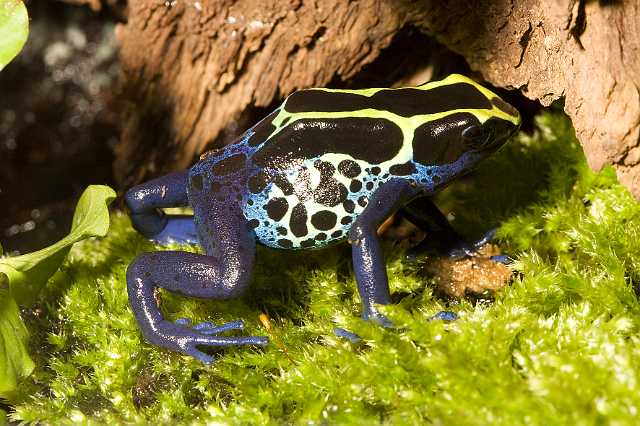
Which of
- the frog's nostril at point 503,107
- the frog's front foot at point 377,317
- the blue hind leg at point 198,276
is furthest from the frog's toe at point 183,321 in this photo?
the frog's nostril at point 503,107

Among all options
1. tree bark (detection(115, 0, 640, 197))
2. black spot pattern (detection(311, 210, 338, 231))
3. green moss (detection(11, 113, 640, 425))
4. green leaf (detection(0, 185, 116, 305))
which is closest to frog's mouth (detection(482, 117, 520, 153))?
tree bark (detection(115, 0, 640, 197))

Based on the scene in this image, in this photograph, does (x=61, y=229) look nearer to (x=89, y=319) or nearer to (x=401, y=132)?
(x=89, y=319)

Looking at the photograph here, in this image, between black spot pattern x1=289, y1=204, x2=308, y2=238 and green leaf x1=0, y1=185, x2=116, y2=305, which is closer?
green leaf x1=0, y1=185, x2=116, y2=305

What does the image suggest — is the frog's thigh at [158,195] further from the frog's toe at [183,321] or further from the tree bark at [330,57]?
the tree bark at [330,57]

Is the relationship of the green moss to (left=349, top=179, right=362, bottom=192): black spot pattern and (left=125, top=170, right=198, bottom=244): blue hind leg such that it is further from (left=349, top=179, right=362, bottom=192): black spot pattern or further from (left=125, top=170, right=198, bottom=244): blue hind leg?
(left=349, top=179, right=362, bottom=192): black spot pattern

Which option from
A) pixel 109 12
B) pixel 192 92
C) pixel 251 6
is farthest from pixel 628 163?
pixel 109 12
